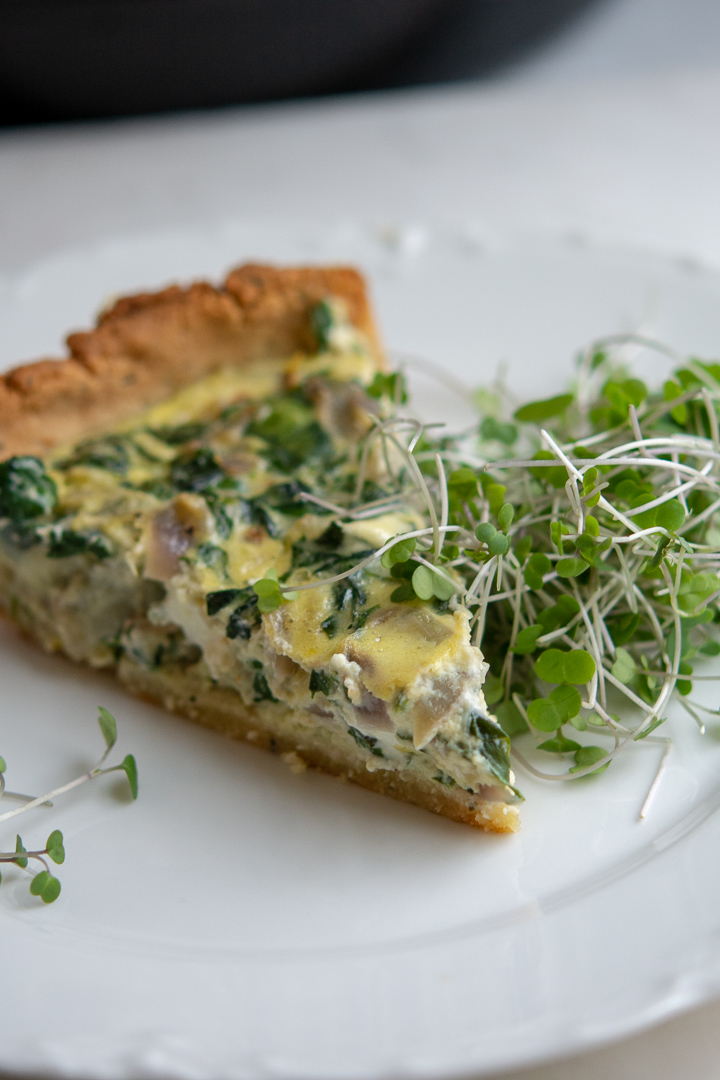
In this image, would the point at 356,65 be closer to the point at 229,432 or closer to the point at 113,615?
the point at 229,432

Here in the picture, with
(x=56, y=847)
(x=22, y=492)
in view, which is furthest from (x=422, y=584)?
(x=22, y=492)

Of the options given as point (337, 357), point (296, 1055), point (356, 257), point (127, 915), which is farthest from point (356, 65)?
point (296, 1055)

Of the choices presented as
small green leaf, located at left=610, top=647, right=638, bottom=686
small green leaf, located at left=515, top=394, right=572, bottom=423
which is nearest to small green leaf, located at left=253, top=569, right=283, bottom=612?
small green leaf, located at left=610, top=647, right=638, bottom=686

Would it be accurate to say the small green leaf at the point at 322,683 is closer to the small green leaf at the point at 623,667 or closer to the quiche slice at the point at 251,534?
the quiche slice at the point at 251,534

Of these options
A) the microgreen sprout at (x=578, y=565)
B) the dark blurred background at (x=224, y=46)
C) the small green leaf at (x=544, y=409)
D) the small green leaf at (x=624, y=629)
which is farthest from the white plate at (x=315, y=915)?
the dark blurred background at (x=224, y=46)

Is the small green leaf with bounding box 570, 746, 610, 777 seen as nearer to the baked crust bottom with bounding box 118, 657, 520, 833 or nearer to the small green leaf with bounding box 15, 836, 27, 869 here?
the baked crust bottom with bounding box 118, 657, 520, 833
